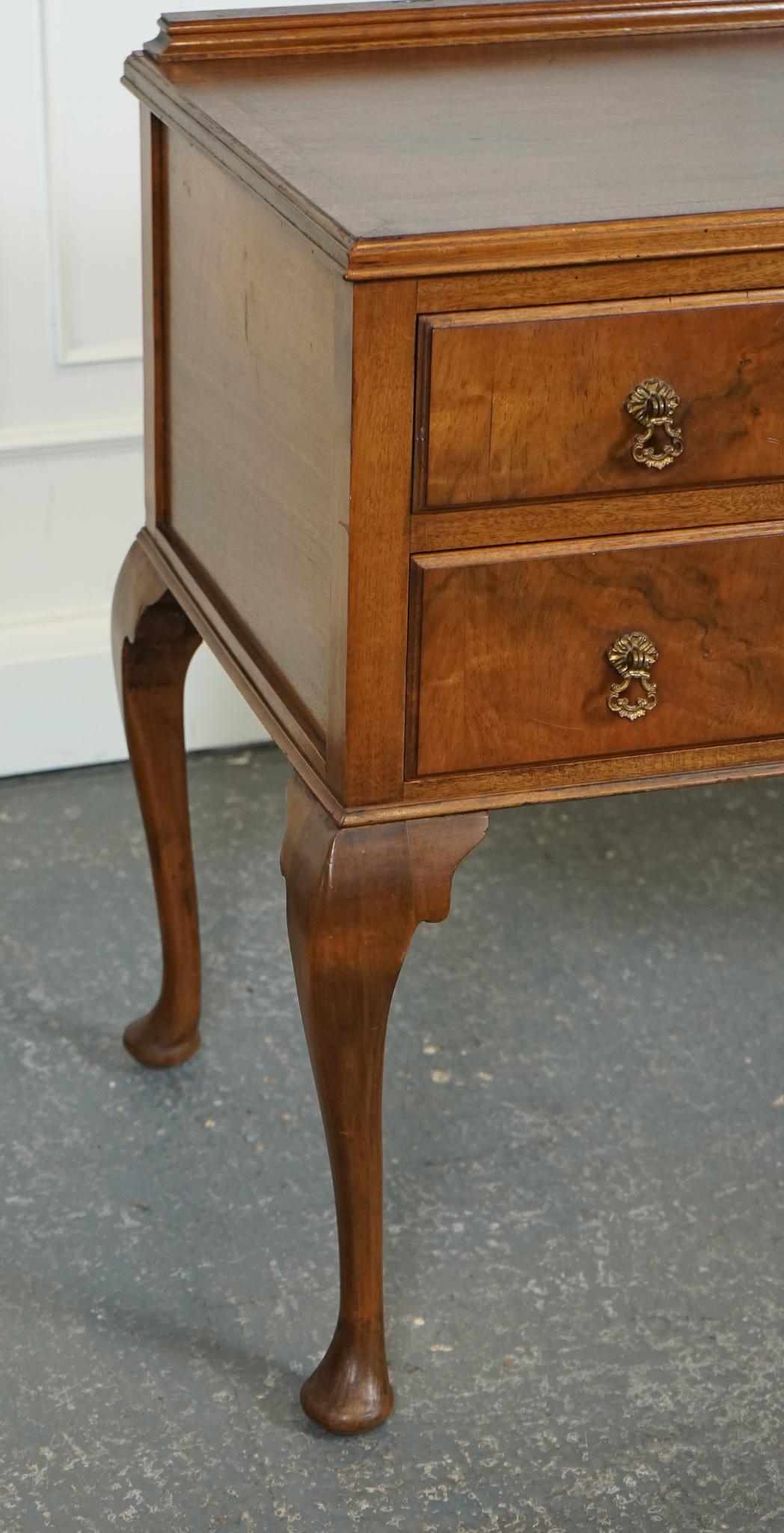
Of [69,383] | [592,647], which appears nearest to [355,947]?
[592,647]

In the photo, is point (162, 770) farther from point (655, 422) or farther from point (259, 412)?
point (655, 422)

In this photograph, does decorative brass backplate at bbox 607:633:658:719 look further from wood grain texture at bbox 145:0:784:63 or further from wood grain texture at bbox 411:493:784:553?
wood grain texture at bbox 145:0:784:63

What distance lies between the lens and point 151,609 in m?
1.45

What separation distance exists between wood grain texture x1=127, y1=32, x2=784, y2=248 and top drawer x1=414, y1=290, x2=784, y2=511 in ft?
0.13

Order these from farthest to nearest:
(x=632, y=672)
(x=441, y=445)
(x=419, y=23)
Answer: (x=419, y=23)
(x=632, y=672)
(x=441, y=445)

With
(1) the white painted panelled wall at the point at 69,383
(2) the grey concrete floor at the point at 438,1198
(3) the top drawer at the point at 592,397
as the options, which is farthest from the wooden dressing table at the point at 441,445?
(1) the white painted panelled wall at the point at 69,383

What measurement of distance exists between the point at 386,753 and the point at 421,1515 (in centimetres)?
55

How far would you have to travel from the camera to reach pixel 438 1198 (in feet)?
4.98

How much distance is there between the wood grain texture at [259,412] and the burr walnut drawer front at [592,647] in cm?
8

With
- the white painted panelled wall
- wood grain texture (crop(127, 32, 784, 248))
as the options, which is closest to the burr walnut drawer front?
wood grain texture (crop(127, 32, 784, 248))

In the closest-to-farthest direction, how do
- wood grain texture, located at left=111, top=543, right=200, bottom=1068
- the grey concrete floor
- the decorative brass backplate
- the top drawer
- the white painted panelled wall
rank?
the top drawer
the decorative brass backplate
the grey concrete floor
wood grain texture, located at left=111, top=543, right=200, bottom=1068
the white painted panelled wall

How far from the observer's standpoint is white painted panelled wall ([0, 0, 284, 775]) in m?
1.88

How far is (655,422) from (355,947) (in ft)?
1.23

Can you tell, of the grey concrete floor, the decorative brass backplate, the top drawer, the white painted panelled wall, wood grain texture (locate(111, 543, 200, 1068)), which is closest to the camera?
the top drawer
